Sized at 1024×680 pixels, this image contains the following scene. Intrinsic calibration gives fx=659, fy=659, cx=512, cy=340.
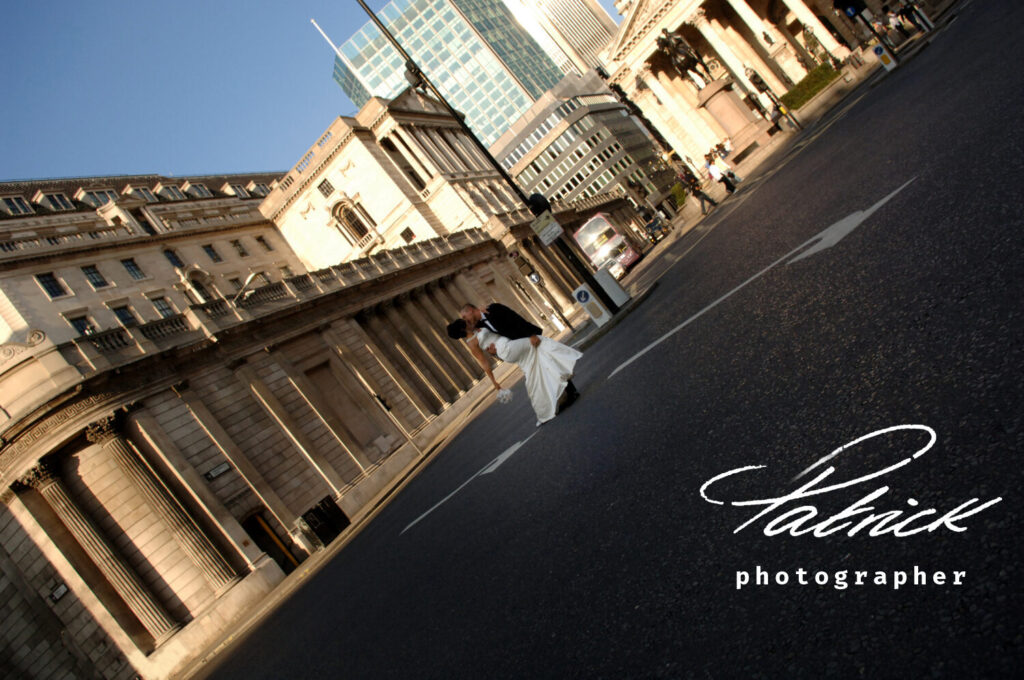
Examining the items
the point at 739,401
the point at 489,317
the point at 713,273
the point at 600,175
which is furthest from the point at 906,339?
the point at 600,175

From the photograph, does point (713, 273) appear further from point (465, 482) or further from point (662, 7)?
point (662, 7)

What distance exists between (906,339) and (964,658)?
8.37 feet

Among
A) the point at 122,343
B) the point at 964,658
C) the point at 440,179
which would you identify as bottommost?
the point at 964,658

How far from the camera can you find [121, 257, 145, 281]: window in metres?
33.7

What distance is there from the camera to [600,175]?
11162 centimetres

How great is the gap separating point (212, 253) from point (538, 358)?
120 ft

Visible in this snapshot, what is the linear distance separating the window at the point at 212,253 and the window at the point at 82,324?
1054 centimetres

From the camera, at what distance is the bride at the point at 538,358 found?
30.2 feet

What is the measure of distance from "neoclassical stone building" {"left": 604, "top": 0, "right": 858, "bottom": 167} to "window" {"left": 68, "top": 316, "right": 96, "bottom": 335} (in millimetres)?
40654

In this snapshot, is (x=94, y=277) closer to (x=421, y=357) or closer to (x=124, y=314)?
(x=124, y=314)

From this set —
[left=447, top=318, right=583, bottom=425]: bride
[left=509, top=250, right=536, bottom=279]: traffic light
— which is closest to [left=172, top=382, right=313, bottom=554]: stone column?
[left=447, top=318, right=583, bottom=425]: bride

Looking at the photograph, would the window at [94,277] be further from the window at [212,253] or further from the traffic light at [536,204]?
the traffic light at [536,204]

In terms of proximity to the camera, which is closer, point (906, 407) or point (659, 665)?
point (659, 665)

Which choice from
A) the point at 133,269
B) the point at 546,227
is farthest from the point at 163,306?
the point at 546,227
